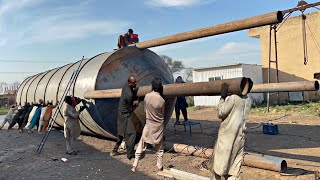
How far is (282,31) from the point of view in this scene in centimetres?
2134

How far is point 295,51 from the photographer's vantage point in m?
20.7

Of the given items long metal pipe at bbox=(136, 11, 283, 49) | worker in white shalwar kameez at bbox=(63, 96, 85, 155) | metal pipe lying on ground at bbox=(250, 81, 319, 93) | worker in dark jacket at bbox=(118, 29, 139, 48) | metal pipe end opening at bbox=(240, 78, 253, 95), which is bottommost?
worker in white shalwar kameez at bbox=(63, 96, 85, 155)

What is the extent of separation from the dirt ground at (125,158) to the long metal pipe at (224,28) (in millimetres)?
2649

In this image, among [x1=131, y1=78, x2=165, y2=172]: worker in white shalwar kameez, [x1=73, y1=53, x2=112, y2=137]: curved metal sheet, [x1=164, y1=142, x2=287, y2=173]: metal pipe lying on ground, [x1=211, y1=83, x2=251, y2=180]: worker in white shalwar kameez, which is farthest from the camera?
[x1=73, y1=53, x2=112, y2=137]: curved metal sheet

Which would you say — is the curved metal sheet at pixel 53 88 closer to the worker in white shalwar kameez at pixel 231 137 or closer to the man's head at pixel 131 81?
the man's head at pixel 131 81

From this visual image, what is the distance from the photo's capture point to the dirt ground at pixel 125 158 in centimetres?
570

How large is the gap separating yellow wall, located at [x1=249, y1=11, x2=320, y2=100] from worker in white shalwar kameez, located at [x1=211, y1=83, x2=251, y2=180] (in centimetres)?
1802

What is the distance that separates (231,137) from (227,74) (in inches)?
716

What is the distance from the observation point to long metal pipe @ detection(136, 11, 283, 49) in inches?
207

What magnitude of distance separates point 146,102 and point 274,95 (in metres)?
17.7

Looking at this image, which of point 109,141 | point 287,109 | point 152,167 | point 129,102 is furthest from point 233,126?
point 287,109

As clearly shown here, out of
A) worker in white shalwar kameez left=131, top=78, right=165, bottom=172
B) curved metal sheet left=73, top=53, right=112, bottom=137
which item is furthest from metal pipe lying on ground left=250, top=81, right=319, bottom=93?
curved metal sheet left=73, top=53, right=112, bottom=137

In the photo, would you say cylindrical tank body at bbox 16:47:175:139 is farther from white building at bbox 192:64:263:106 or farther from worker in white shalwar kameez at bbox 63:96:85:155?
white building at bbox 192:64:263:106

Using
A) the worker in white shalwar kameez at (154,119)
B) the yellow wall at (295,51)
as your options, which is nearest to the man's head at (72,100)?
the worker in white shalwar kameez at (154,119)
